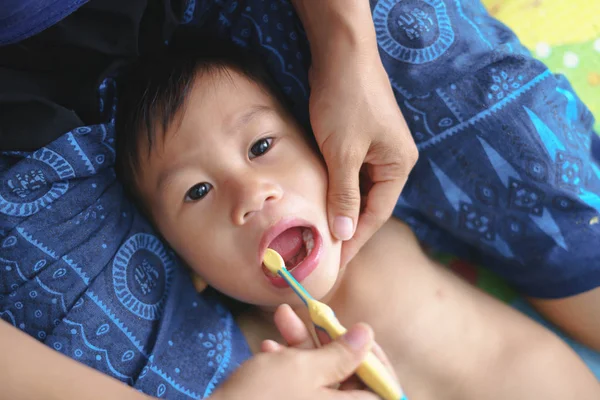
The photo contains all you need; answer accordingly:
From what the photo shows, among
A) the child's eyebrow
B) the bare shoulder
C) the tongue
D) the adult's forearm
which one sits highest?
the adult's forearm

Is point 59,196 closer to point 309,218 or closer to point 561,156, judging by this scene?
point 309,218

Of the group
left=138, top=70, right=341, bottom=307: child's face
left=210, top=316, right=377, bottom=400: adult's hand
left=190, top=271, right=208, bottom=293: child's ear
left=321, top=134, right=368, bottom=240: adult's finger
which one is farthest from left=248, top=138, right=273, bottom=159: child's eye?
left=210, top=316, right=377, bottom=400: adult's hand

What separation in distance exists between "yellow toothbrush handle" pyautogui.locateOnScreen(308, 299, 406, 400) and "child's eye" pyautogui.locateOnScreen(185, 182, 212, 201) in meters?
0.31

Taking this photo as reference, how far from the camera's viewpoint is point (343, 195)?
0.86 metres

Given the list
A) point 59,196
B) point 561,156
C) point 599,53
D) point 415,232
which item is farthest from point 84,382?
point 599,53

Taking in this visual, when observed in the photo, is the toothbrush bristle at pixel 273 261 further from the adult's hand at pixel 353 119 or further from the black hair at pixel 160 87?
the black hair at pixel 160 87

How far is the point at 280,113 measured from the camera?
982mm

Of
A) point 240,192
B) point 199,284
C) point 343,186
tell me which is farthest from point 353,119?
point 199,284

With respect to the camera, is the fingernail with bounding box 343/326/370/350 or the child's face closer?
the fingernail with bounding box 343/326/370/350

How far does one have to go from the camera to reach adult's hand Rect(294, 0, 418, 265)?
0.85 m

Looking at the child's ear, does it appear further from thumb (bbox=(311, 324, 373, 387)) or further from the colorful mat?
the colorful mat

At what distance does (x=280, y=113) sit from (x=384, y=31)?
230mm

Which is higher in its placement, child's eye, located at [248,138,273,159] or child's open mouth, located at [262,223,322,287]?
child's eye, located at [248,138,273,159]

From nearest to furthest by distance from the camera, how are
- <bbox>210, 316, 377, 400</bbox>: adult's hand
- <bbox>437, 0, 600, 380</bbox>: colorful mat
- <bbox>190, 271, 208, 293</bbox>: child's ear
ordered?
1. <bbox>210, 316, 377, 400</bbox>: adult's hand
2. <bbox>190, 271, 208, 293</bbox>: child's ear
3. <bbox>437, 0, 600, 380</bbox>: colorful mat
